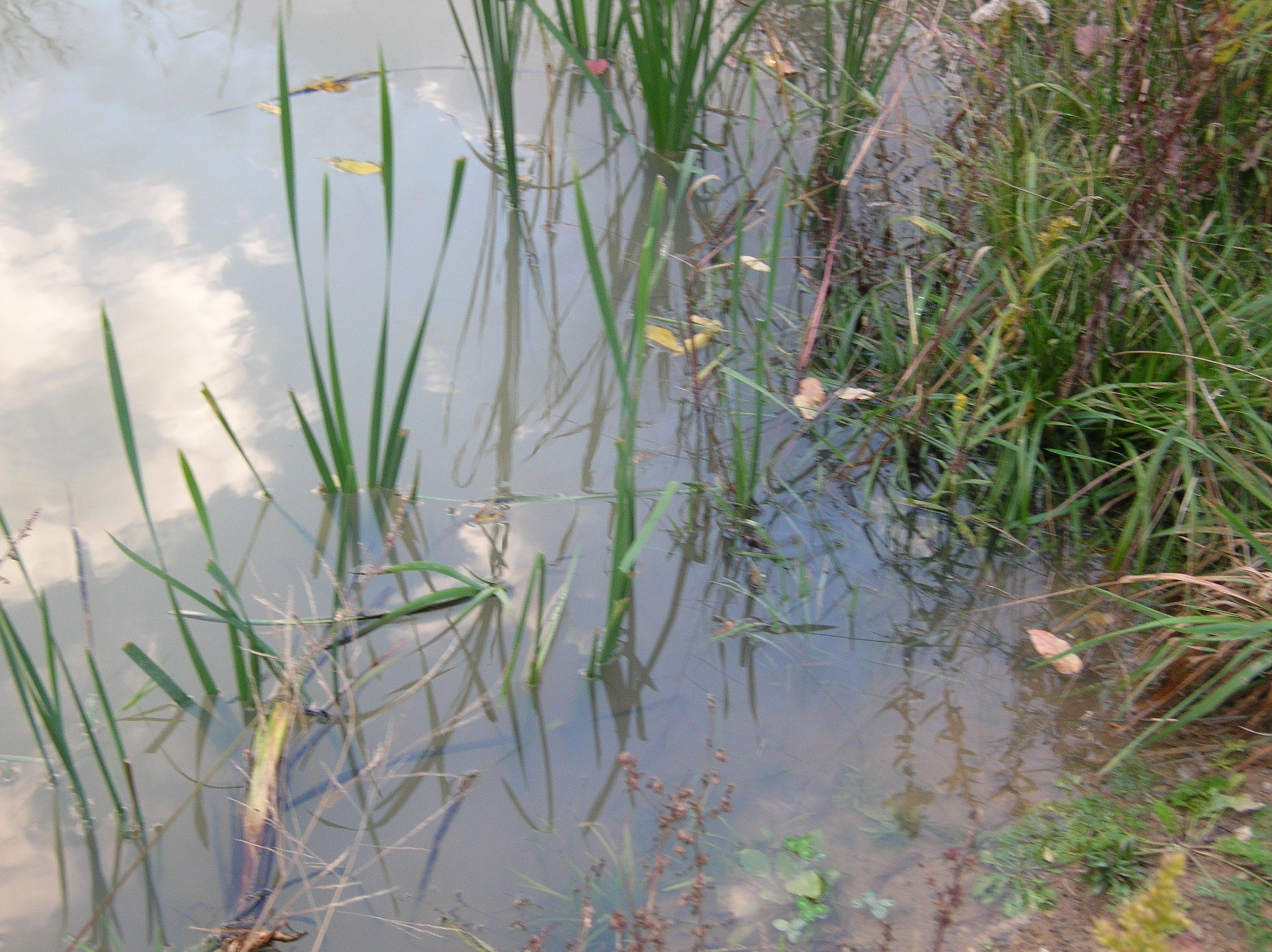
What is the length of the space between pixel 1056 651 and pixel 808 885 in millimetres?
667

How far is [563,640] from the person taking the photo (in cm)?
177

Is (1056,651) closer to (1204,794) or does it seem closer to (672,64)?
(1204,794)

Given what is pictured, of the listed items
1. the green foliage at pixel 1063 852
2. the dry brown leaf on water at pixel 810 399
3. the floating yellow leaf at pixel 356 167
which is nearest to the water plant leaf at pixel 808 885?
the green foliage at pixel 1063 852

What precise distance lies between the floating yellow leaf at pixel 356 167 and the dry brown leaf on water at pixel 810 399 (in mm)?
1503

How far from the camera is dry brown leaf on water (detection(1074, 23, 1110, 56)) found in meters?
2.12

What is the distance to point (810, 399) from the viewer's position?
2.08m

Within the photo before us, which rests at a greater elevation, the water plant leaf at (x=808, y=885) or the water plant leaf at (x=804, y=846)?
the water plant leaf at (x=804, y=846)

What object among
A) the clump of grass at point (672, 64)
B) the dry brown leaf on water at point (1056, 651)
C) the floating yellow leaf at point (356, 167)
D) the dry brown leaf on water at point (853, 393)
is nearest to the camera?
the dry brown leaf on water at point (1056, 651)

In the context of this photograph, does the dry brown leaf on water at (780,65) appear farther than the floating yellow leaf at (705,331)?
Yes

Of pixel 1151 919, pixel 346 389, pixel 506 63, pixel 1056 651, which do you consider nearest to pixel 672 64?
pixel 506 63

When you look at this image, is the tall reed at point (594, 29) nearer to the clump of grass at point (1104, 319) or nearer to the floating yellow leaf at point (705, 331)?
the floating yellow leaf at point (705, 331)

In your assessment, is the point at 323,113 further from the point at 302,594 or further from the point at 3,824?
the point at 3,824

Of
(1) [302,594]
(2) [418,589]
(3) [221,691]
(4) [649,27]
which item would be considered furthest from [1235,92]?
(3) [221,691]

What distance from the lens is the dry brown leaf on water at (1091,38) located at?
6.95 ft
